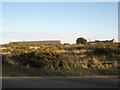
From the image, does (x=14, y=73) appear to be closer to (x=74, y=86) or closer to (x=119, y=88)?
(x=74, y=86)

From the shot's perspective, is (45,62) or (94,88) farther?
(45,62)

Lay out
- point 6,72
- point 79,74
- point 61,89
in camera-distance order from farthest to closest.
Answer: point 6,72, point 79,74, point 61,89

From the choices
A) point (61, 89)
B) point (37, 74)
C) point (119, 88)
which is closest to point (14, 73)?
point (37, 74)

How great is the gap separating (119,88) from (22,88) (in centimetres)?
421

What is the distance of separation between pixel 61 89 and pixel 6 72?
18.8ft

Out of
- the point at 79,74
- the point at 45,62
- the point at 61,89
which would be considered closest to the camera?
the point at 61,89

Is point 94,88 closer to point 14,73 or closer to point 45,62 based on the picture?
point 14,73

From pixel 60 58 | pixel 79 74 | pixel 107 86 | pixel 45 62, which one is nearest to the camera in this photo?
pixel 107 86

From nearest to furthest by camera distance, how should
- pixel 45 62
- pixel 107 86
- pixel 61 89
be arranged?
pixel 61 89 < pixel 107 86 < pixel 45 62

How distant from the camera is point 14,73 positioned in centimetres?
1077

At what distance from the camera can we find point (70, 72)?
10.7 m

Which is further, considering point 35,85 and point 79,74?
point 79,74

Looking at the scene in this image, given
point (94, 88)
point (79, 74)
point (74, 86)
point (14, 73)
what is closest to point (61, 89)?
point (74, 86)

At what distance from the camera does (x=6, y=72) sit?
1116 cm
